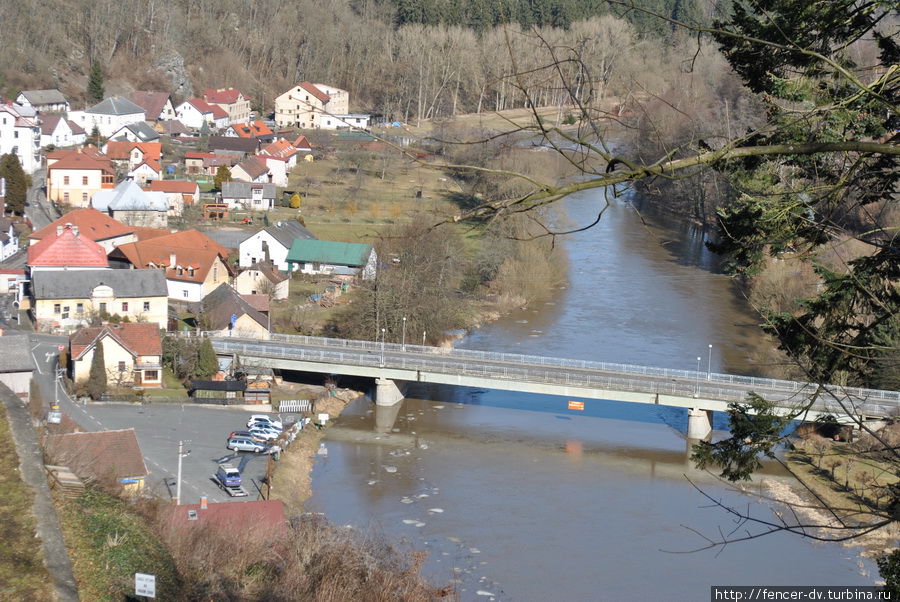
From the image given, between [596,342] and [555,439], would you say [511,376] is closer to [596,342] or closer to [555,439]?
[555,439]

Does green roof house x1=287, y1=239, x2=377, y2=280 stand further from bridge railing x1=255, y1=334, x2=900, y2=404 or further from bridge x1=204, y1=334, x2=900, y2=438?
bridge x1=204, y1=334, x2=900, y2=438

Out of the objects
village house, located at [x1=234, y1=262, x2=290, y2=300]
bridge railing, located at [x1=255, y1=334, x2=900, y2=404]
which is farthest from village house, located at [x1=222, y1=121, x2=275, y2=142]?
bridge railing, located at [x1=255, y1=334, x2=900, y2=404]

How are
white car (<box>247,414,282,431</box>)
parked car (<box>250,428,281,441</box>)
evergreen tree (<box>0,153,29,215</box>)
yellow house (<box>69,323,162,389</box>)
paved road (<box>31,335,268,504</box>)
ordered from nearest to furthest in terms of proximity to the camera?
paved road (<box>31,335,268,504</box>) < parked car (<box>250,428,281,441</box>) < white car (<box>247,414,282,431</box>) < yellow house (<box>69,323,162,389</box>) < evergreen tree (<box>0,153,29,215</box>)

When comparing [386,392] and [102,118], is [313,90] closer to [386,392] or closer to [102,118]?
[102,118]

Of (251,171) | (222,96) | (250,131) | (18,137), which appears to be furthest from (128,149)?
(222,96)

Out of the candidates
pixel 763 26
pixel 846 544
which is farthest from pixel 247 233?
pixel 763 26
